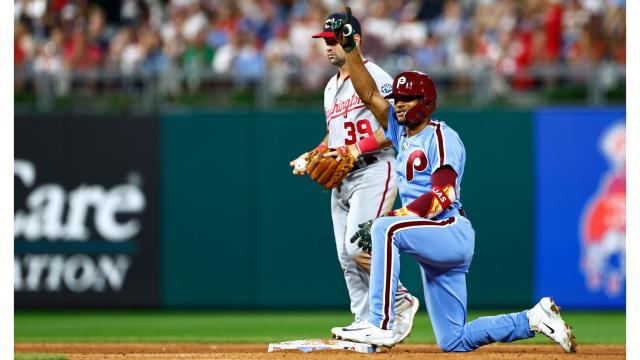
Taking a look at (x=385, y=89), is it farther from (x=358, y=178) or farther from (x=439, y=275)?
(x=439, y=275)

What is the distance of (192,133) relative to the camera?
12.8m

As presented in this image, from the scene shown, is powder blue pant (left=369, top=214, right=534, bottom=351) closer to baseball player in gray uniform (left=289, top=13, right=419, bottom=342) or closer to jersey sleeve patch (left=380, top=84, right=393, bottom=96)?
baseball player in gray uniform (left=289, top=13, right=419, bottom=342)

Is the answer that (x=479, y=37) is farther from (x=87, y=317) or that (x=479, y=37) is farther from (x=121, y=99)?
(x=87, y=317)

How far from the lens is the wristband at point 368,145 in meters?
7.41

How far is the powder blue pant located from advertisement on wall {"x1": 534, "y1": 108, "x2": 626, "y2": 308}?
607cm

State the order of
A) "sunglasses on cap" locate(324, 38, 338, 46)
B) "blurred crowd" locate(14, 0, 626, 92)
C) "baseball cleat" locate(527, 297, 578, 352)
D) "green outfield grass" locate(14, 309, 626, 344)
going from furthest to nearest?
1. "blurred crowd" locate(14, 0, 626, 92)
2. "green outfield grass" locate(14, 309, 626, 344)
3. "sunglasses on cap" locate(324, 38, 338, 46)
4. "baseball cleat" locate(527, 297, 578, 352)

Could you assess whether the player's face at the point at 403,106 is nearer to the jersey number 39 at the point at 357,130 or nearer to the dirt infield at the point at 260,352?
the jersey number 39 at the point at 357,130

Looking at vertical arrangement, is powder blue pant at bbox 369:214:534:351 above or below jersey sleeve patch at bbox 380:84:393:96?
below

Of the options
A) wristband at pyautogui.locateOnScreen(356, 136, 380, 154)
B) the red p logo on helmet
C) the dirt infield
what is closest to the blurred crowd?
the dirt infield

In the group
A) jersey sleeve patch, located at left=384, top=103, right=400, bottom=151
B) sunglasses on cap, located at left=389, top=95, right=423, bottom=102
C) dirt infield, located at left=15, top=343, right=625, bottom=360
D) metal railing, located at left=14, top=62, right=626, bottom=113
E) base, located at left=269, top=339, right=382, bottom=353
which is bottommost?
dirt infield, located at left=15, top=343, right=625, bottom=360

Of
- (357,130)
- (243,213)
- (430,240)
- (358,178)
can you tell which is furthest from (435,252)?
(243,213)

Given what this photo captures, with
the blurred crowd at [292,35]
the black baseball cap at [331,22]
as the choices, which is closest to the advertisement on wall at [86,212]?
the blurred crowd at [292,35]

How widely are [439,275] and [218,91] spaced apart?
676 cm

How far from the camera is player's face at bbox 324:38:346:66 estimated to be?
24.1 ft
